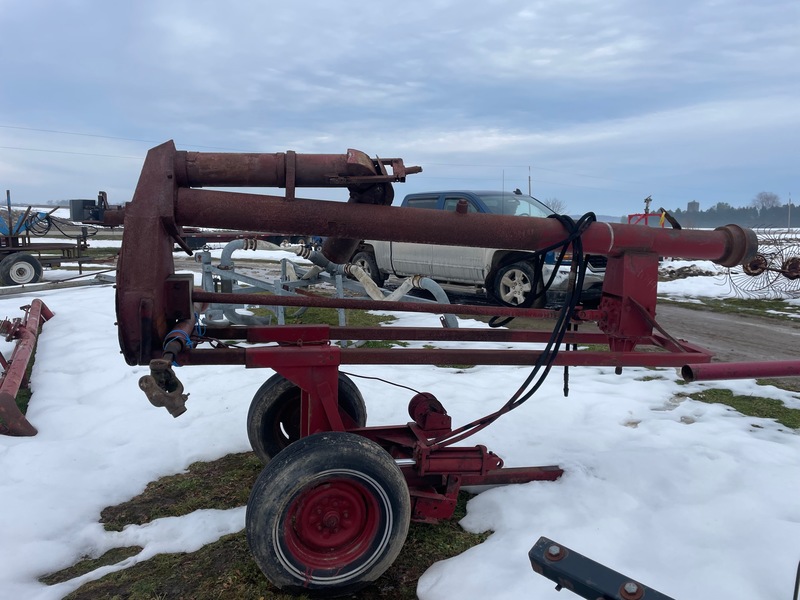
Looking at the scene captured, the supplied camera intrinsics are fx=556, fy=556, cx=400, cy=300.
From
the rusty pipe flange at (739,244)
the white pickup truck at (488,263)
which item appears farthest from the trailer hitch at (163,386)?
the white pickup truck at (488,263)

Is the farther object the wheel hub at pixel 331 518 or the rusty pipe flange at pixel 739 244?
the rusty pipe flange at pixel 739 244

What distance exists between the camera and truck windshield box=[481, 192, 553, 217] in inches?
415

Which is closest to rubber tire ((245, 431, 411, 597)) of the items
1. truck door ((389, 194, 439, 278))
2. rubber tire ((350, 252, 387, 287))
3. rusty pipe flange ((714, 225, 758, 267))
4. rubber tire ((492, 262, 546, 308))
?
rusty pipe flange ((714, 225, 758, 267))

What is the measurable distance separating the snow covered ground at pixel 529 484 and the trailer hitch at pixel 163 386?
41.3 inches

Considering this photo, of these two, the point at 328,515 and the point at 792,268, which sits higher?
the point at 792,268

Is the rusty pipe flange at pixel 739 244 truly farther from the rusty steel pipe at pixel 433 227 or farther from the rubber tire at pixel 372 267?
the rubber tire at pixel 372 267

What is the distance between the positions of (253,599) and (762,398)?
515 cm

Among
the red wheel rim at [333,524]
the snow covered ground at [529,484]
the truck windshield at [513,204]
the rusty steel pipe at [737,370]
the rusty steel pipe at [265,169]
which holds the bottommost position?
the snow covered ground at [529,484]

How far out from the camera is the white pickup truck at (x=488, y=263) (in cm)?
1019

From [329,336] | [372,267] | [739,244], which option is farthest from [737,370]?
[372,267]

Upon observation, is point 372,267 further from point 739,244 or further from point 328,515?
point 328,515

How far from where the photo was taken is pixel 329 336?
10.6ft

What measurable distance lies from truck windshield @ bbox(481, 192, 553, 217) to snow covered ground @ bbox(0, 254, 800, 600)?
16.2ft

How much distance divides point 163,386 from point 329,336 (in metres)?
0.98
